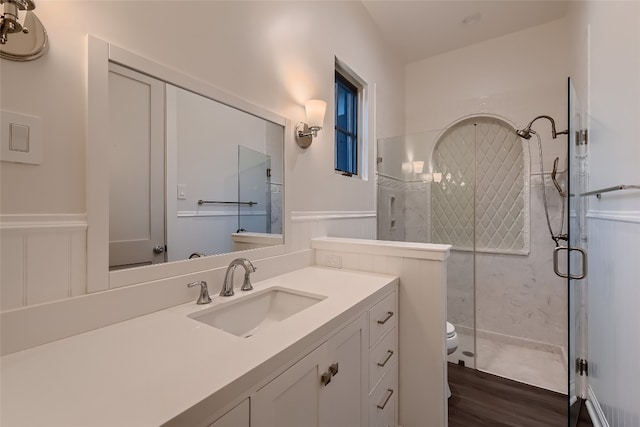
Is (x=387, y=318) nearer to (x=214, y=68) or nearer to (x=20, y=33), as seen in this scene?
(x=214, y=68)

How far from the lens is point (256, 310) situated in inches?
51.4

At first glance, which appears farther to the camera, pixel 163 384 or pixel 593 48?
pixel 593 48

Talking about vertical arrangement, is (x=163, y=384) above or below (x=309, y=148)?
below

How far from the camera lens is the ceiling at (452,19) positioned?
8.24 ft

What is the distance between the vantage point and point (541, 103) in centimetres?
269

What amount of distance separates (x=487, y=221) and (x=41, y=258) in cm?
326

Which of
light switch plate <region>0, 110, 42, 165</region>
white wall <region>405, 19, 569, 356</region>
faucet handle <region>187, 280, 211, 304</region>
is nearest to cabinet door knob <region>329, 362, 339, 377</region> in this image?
faucet handle <region>187, 280, 211, 304</region>

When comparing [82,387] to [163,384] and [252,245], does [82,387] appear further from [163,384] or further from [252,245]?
[252,245]

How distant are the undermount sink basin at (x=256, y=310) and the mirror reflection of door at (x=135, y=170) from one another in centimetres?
31

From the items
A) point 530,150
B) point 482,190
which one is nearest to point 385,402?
point 482,190

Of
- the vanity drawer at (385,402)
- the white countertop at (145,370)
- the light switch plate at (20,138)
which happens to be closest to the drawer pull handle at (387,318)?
the vanity drawer at (385,402)

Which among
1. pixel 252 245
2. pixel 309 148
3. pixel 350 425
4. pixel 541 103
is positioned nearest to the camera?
pixel 350 425

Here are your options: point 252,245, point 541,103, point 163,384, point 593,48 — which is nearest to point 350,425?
point 163,384

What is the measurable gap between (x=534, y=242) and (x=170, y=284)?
3070 millimetres
